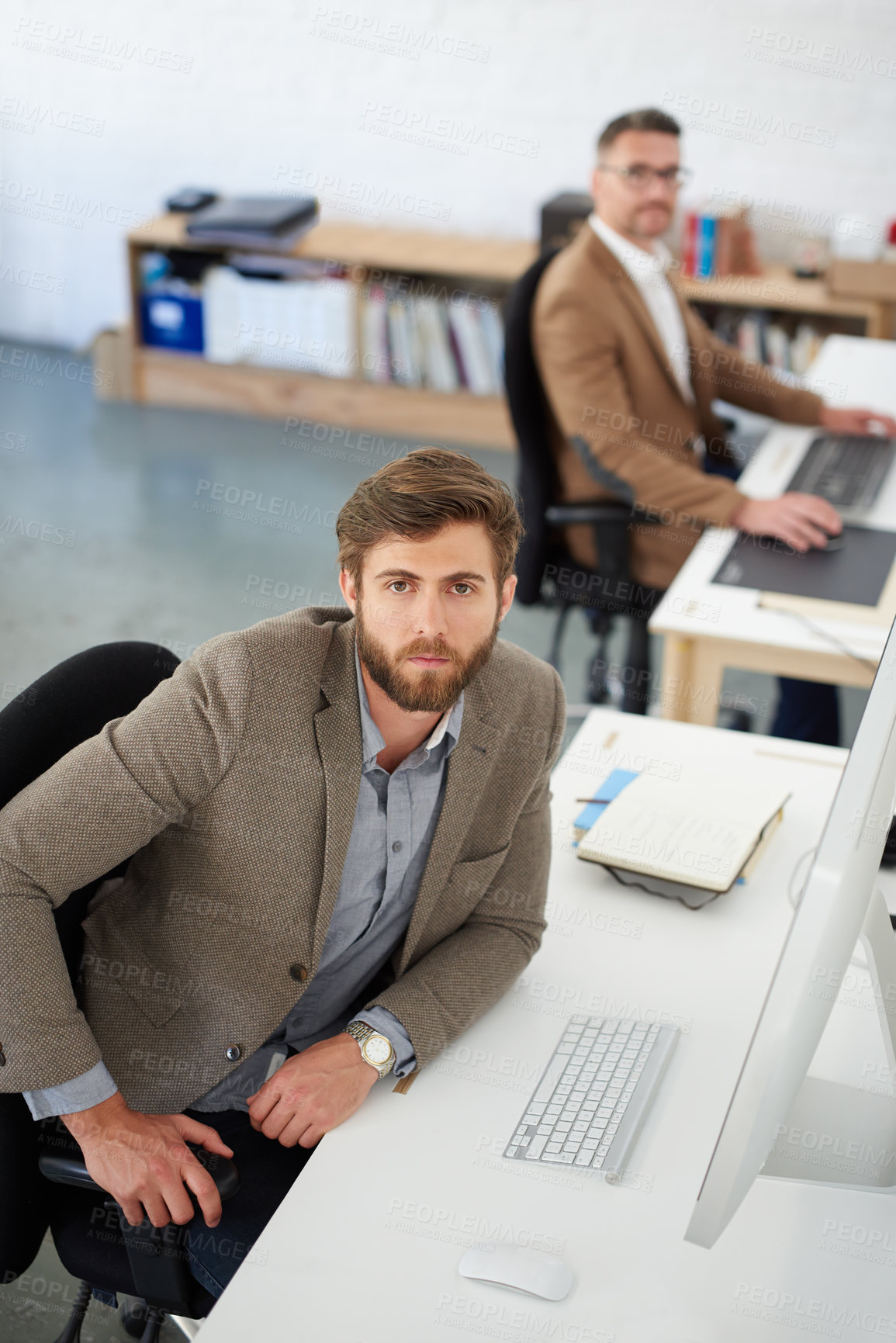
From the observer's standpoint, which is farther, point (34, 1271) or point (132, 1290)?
point (34, 1271)

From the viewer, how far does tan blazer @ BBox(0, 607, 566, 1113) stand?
1355mm

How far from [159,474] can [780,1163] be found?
3904 millimetres

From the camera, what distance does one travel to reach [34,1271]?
1.93 m

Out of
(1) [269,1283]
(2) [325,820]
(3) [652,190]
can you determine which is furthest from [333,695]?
(3) [652,190]

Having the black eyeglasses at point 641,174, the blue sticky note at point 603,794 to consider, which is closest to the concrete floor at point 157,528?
the black eyeglasses at point 641,174

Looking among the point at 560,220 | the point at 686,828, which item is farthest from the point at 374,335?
the point at 686,828

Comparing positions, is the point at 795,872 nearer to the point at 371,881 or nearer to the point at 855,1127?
the point at 855,1127

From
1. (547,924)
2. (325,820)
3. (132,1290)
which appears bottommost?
(132,1290)

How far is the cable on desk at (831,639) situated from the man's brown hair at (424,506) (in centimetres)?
96

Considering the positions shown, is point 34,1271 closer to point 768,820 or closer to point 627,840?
point 627,840

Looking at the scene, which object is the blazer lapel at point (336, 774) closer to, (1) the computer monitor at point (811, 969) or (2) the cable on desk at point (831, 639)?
(1) the computer monitor at point (811, 969)

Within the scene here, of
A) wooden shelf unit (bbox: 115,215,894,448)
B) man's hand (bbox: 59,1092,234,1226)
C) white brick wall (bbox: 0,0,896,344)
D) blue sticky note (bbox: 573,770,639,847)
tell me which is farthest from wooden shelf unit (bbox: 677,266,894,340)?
man's hand (bbox: 59,1092,234,1226)

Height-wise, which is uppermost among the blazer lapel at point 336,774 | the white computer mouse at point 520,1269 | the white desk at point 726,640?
the blazer lapel at point 336,774

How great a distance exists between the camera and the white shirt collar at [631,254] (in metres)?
3.04
